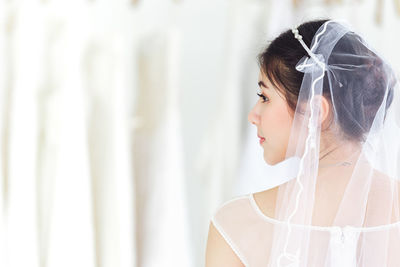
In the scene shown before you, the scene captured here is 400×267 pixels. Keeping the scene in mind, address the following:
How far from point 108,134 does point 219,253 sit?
70 centimetres

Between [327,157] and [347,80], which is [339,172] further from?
[347,80]

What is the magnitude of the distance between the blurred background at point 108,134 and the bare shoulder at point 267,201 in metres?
0.55

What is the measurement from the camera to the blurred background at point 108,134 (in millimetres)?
1519

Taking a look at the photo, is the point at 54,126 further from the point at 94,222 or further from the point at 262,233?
the point at 262,233

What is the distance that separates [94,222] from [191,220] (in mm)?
775

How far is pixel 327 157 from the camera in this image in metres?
1.03

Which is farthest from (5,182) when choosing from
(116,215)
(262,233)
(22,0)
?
(262,233)

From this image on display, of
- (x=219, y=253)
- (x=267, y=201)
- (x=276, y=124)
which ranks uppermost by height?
(x=276, y=124)

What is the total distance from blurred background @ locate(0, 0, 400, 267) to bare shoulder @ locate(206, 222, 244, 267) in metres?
0.54

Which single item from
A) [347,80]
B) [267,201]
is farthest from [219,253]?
[347,80]

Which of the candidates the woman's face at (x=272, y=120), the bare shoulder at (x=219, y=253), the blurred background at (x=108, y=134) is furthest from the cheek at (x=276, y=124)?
the blurred background at (x=108, y=134)

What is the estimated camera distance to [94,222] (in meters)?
1.68

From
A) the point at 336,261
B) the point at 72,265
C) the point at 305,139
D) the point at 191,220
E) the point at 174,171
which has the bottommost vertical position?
the point at 191,220

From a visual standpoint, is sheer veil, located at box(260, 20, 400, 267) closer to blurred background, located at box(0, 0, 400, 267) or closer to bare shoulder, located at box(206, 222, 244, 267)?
bare shoulder, located at box(206, 222, 244, 267)
